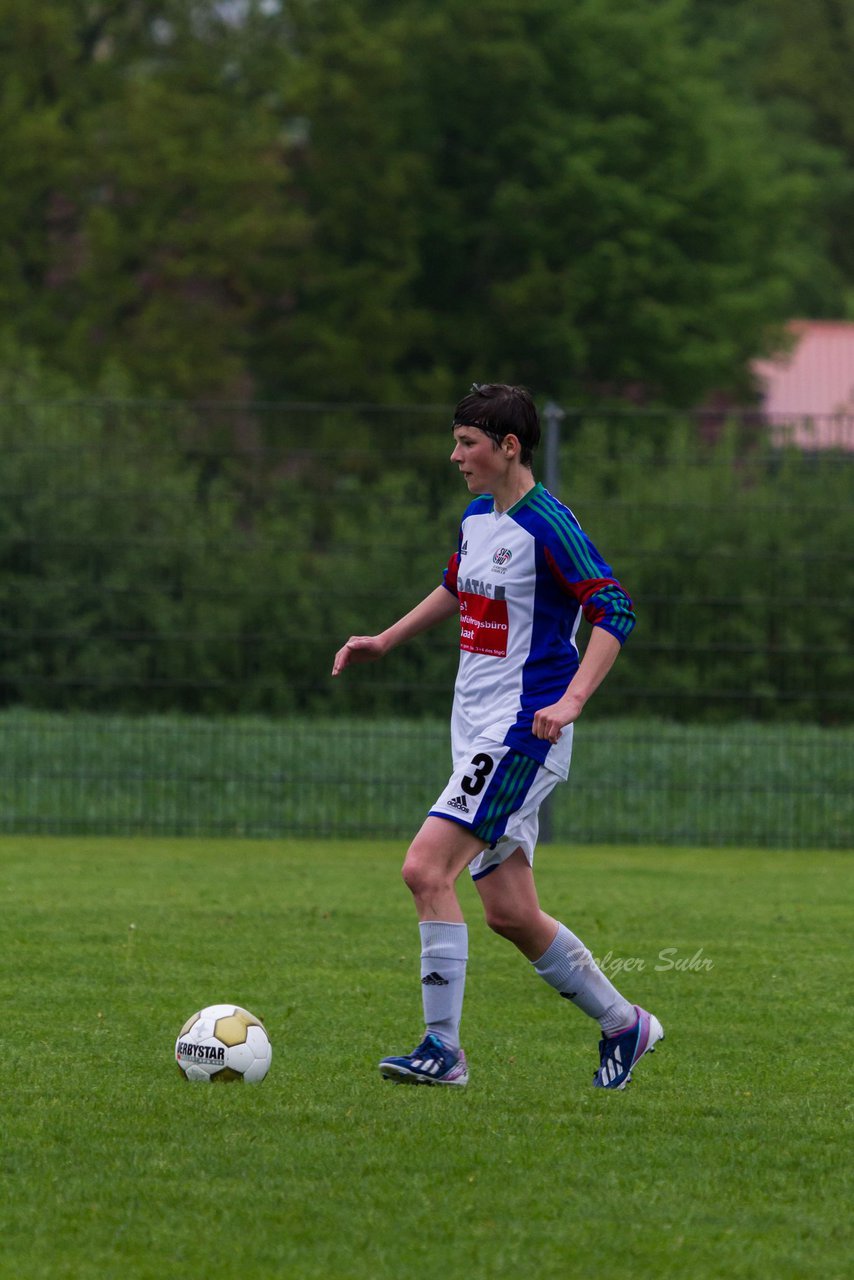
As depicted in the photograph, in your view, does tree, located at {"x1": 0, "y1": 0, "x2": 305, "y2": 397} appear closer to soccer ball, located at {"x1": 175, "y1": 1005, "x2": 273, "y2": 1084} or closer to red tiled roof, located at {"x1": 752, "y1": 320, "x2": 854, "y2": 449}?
red tiled roof, located at {"x1": 752, "y1": 320, "x2": 854, "y2": 449}

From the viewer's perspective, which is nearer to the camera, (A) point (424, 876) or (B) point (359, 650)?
(A) point (424, 876)

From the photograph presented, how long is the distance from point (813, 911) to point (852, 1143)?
219 inches

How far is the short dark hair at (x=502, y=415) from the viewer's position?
6.16 metres

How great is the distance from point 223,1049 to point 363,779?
8295 millimetres

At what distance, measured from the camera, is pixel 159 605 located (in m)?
13.9

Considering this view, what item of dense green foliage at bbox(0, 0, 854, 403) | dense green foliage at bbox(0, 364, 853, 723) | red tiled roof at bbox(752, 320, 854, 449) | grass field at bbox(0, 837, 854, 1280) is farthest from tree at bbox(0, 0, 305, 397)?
grass field at bbox(0, 837, 854, 1280)

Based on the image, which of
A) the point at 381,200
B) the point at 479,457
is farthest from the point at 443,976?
the point at 381,200

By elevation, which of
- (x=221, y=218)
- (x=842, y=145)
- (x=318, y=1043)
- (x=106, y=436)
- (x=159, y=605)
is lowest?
(x=318, y=1043)

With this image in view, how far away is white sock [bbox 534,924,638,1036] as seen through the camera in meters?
6.24

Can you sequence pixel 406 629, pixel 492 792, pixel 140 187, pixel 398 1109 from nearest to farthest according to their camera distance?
pixel 398 1109, pixel 492 792, pixel 406 629, pixel 140 187

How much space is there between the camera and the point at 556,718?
19.1ft

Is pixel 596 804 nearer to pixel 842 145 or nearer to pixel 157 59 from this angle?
pixel 157 59

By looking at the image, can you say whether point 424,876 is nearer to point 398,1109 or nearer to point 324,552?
point 398,1109

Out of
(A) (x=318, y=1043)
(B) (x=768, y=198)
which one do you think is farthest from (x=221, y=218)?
(A) (x=318, y=1043)
